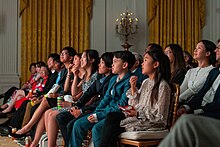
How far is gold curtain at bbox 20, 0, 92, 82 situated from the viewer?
9375mm

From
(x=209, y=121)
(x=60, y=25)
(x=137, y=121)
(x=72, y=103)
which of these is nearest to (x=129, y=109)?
(x=137, y=121)

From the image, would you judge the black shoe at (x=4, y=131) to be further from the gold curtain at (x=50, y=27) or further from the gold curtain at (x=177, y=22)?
the gold curtain at (x=177, y=22)

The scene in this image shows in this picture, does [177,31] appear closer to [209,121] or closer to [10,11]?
[10,11]

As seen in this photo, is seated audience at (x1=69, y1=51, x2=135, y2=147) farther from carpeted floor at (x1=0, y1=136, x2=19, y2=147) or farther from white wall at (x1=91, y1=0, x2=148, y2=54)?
white wall at (x1=91, y1=0, x2=148, y2=54)

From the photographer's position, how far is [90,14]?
32.2 feet

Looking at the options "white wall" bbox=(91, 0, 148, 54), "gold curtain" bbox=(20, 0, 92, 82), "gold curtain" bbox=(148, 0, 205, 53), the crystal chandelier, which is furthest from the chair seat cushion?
"gold curtain" bbox=(148, 0, 205, 53)

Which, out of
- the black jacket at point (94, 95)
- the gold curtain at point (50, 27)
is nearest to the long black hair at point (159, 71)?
the black jacket at point (94, 95)

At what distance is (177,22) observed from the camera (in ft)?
33.8

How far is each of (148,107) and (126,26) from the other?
21.1ft

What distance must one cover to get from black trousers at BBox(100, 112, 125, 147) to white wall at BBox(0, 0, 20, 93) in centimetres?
612

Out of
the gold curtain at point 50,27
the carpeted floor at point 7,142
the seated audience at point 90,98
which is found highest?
the gold curtain at point 50,27

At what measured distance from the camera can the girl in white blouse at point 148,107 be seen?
337cm

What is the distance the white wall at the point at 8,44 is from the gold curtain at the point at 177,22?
307 centimetres

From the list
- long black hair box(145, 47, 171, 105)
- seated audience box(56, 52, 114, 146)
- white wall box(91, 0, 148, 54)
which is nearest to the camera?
long black hair box(145, 47, 171, 105)
